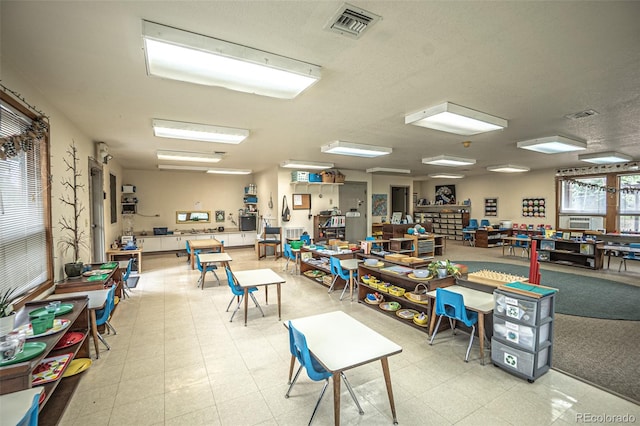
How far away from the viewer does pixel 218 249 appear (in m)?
7.97

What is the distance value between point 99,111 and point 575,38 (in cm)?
509

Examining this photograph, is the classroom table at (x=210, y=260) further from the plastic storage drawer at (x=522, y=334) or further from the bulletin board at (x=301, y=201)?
the plastic storage drawer at (x=522, y=334)

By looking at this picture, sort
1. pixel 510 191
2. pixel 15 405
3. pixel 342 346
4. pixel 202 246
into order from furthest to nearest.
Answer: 1. pixel 510 191
2. pixel 202 246
3. pixel 342 346
4. pixel 15 405

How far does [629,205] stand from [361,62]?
36.6ft

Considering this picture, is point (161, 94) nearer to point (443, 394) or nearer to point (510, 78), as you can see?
point (510, 78)

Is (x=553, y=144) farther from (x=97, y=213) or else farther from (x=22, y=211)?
(x=97, y=213)

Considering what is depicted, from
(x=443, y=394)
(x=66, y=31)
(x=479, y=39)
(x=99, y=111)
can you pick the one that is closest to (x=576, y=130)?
(x=479, y=39)

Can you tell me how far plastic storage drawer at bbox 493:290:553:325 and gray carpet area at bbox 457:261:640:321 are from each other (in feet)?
8.19

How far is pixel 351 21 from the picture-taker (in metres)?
1.92

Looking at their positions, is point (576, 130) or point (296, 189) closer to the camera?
point (576, 130)

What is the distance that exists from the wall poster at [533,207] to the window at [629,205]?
6.64 ft

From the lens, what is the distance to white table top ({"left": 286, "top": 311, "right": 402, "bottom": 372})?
2035 mm

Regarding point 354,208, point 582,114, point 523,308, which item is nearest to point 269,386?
point 523,308

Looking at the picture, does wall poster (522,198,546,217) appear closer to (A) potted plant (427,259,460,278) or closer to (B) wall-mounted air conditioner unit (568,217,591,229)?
(B) wall-mounted air conditioner unit (568,217,591,229)
